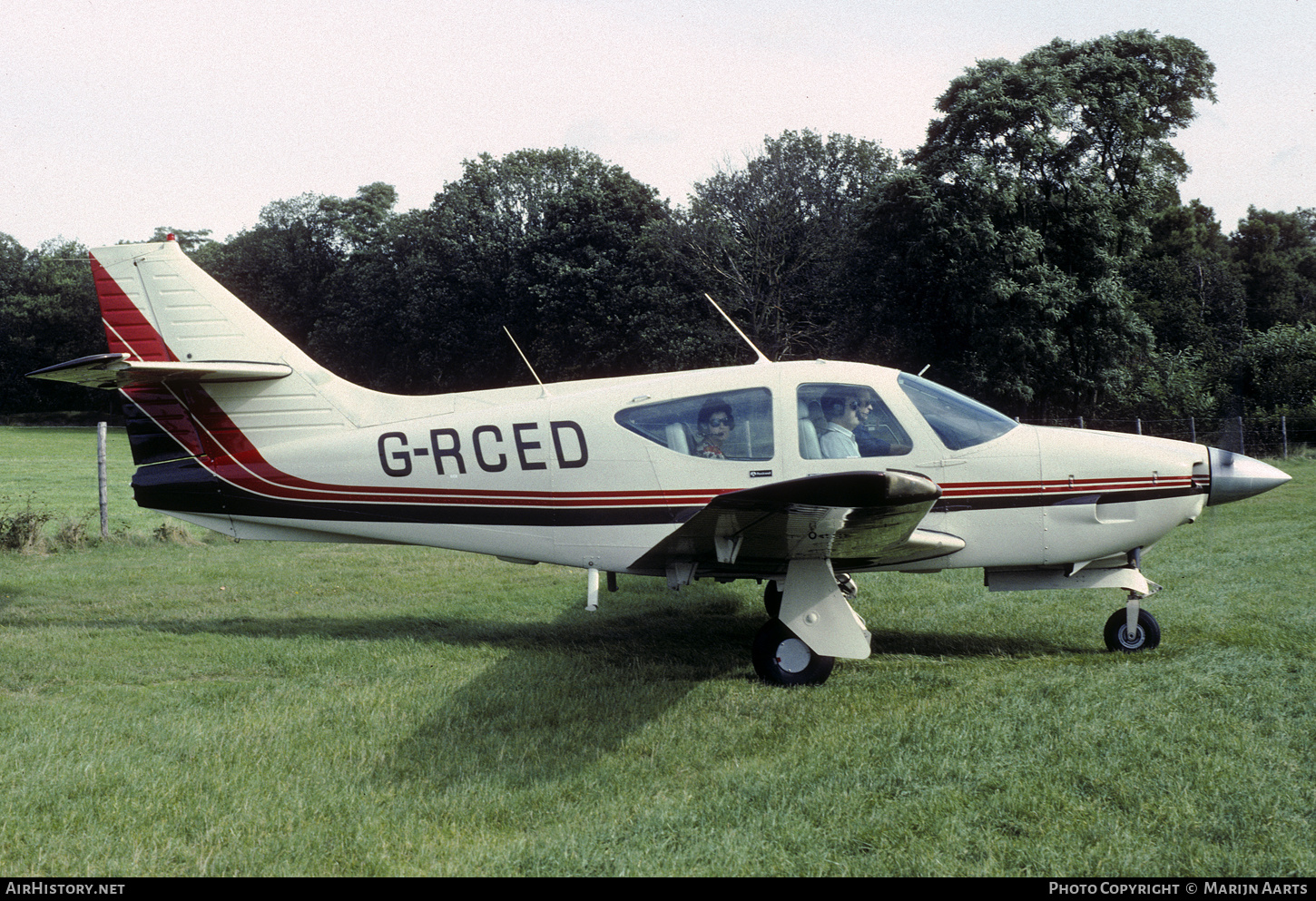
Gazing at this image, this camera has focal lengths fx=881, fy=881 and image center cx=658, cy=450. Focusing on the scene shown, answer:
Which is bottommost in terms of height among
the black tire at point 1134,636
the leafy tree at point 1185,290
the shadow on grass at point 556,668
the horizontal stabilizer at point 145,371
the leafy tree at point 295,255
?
the shadow on grass at point 556,668

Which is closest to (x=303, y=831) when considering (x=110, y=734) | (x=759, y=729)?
(x=110, y=734)

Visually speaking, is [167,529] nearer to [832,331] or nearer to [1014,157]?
[832,331]

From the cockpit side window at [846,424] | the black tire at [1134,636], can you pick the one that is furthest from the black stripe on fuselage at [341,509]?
the black tire at [1134,636]

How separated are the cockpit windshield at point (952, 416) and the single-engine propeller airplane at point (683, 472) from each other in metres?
0.02

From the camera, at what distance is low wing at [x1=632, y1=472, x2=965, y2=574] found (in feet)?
14.4

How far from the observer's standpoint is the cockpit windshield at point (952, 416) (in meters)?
6.35

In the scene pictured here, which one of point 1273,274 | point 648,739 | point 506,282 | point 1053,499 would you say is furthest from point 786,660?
point 1273,274

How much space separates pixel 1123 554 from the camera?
663cm

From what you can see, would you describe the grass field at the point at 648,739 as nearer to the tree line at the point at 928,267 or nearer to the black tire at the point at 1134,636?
the black tire at the point at 1134,636

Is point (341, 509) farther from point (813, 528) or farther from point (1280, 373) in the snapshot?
point (1280, 373)

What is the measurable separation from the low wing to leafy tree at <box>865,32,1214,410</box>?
20.6 meters

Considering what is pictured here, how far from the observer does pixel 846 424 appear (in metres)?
6.25

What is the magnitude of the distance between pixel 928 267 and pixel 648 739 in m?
24.9

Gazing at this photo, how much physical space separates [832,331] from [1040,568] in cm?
2461
